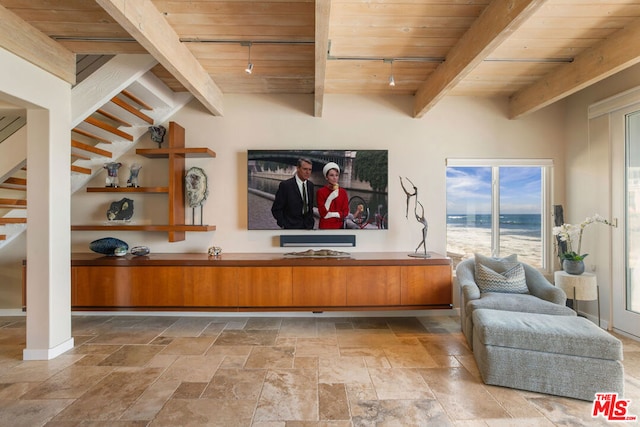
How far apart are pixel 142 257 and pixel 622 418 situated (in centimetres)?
429

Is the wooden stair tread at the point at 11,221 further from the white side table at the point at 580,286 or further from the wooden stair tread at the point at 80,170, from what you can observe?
the white side table at the point at 580,286

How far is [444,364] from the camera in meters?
2.80

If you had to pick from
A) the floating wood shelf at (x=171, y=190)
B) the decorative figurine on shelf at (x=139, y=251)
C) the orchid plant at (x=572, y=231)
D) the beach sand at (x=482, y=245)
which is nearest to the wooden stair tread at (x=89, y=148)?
the floating wood shelf at (x=171, y=190)

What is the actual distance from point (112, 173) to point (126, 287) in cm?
138

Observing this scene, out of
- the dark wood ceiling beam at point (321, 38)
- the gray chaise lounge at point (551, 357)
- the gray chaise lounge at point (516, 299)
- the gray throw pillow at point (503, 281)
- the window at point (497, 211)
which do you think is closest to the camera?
the dark wood ceiling beam at point (321, 38)

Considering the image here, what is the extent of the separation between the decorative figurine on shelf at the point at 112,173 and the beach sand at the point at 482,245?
419 cm

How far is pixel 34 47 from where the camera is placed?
106 inches

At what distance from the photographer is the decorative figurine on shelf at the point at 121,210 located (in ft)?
12.9

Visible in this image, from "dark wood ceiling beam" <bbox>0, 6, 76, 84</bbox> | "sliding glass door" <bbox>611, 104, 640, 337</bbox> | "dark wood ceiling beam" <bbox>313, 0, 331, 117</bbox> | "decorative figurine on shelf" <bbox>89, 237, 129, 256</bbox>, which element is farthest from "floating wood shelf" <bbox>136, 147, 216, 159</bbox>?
"sliding glass door" <bbox>611, 104, 640, 337</bbox>

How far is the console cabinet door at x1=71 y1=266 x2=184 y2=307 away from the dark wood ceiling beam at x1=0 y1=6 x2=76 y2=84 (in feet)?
6.32

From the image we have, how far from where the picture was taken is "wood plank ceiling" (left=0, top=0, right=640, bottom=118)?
2369 mm

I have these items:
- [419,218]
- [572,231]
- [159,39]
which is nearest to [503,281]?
[419,218]

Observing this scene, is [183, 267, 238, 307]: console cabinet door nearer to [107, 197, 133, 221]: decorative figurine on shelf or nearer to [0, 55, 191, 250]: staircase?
[107, 197, 133, 221]: decorative figurine on shelf

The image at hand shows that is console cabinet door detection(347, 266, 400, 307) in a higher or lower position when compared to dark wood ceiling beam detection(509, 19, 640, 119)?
lower
